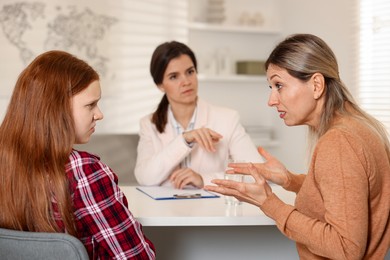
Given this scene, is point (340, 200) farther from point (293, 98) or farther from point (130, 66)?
point (130, 66)

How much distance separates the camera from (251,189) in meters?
1.65

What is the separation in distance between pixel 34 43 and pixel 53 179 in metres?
2.77

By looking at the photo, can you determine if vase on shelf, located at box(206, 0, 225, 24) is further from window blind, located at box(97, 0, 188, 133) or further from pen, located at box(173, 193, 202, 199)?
pen, located at box(173, 193, 202, 199)

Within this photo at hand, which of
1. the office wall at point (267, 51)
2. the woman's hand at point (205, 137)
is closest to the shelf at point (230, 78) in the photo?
the office wall at point (267, 51)

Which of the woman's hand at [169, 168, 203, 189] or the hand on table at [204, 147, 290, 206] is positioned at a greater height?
the hand on table at [204, 147, 290, 206]

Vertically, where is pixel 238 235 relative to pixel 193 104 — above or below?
below

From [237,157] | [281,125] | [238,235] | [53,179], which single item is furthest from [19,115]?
[281,125]

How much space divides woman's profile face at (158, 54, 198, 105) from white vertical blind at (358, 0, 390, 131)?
4.04 feet

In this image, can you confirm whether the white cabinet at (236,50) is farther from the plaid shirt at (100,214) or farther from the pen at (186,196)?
the plaid shirt at (100,214)

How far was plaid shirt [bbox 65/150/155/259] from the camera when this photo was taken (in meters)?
1.51

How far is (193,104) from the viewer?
2959 millimetres

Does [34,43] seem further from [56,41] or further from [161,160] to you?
[161,160]

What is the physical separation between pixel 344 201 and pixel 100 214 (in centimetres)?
61

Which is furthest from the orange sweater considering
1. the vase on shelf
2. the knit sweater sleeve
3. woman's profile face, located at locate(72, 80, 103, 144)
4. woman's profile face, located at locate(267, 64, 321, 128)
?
the vase on shelf
